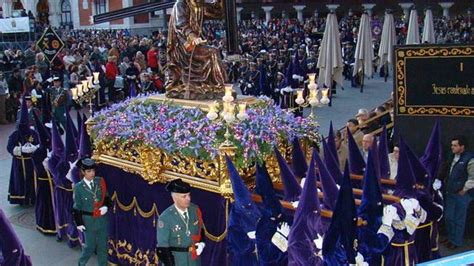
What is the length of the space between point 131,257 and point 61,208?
161 cm

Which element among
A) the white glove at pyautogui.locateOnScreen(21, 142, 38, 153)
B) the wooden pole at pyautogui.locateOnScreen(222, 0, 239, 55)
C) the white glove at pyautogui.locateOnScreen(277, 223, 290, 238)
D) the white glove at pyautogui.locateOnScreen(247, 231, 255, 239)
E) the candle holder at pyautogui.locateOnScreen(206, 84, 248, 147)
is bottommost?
the white glove at pyautogui.locateOnScreen(247, 231, 255, 239)

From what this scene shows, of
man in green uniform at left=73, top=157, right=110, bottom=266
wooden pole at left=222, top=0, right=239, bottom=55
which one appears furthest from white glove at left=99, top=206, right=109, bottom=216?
wooden pole at left=222, top=0, right=239, bottom=55

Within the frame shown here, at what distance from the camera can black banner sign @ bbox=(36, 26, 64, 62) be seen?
63.2ft

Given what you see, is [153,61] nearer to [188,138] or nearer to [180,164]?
[180,164]

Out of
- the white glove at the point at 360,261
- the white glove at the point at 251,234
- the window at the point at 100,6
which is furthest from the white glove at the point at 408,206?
the window at the point at 100,6

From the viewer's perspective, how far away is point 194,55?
27.1 feet

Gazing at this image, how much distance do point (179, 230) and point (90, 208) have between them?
6.07ft

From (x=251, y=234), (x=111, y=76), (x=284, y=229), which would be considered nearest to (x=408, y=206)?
(x=284, y=229)

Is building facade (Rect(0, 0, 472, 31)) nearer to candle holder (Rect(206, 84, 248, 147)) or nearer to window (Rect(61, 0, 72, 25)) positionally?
window (Rect(61, 0, 72, 25))

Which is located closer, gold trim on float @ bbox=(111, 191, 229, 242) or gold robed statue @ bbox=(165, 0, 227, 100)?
gold trim on float @ bbox=(111, 191, 229, 242)

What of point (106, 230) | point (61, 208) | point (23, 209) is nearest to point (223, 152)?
point (106, 230)

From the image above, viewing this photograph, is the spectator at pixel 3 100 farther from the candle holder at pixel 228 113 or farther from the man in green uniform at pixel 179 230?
the man in green uniform at pixel 179 230

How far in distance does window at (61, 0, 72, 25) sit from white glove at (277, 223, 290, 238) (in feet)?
182

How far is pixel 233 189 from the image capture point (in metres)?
6.27
